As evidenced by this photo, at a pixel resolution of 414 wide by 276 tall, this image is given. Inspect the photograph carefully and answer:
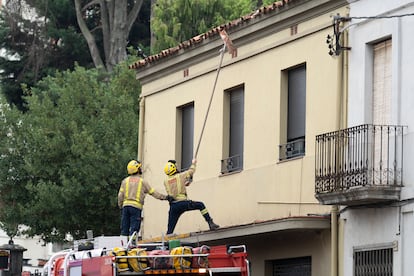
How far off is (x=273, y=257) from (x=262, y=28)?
4293 mm

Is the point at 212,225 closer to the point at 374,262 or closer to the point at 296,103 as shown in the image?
the point at 296,103

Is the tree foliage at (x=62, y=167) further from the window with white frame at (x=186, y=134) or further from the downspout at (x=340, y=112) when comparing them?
the downspout at (x=340, y=112)

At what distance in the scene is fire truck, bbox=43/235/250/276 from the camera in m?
19.2

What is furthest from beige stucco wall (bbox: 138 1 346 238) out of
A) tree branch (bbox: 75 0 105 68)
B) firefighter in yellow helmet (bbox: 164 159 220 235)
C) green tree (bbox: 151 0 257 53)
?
tree branch (bbox: 75 0 105 68)

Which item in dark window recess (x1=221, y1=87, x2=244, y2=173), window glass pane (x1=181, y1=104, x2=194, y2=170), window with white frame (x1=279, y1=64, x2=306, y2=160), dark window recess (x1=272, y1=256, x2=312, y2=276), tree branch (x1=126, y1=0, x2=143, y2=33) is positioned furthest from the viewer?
tree branch (x1=126, y1=0, x2=143, y2=33)

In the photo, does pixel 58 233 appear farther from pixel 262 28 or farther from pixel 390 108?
pixel 390 108

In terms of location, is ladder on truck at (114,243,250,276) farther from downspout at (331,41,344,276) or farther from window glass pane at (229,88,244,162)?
window glass pane at (229,88,244,162)

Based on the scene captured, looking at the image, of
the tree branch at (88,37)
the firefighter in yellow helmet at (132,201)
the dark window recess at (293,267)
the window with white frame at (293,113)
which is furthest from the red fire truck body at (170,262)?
the tree branch at (88,37)

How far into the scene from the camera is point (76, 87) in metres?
35.3

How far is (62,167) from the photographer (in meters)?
32.8

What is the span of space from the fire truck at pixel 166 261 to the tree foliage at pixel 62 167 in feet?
39.6

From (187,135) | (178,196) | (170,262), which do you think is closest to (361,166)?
(170,262)

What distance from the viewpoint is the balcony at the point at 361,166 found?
21.2 m

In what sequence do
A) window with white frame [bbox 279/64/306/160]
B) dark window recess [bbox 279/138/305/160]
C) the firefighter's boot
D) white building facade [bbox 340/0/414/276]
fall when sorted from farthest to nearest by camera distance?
the firefighter's boot
window with white frame [bbox 279/64/306/160]
dark window recess [bbox 279/138/305/160]
white building facade [bbox 340/0/414/276]
